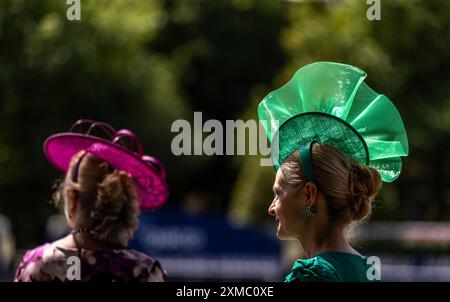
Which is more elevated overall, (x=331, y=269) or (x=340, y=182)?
(x=340, y=182)

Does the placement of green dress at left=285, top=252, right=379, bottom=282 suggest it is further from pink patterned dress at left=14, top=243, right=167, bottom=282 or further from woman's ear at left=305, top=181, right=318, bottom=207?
pink patterned dress at left=14, top=243, right=167, bottom=282

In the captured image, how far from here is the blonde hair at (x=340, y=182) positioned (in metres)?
2.32

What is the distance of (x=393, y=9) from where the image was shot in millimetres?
8648

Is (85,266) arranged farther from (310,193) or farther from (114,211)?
(310,193)

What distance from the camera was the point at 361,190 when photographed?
2.35m

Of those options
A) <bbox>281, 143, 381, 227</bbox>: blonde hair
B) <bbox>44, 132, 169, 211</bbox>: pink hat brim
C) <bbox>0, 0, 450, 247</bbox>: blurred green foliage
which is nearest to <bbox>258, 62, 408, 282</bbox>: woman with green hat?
<bbox>281, 143, 381, 227</bbox>: blonde hair

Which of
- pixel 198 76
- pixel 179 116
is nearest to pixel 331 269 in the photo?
pixel 179 116

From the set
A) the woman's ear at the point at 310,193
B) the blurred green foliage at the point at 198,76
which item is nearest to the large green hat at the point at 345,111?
the woman's ear at the point at 310,193

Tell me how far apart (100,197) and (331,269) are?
109cm

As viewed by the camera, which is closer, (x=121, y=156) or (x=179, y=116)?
(x=121, y=156)

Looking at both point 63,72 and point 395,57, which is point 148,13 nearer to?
point 63,72

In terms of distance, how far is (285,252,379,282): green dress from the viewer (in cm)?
222

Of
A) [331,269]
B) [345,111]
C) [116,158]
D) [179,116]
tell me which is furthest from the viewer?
[179,116]

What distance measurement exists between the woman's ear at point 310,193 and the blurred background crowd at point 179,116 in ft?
13.0
